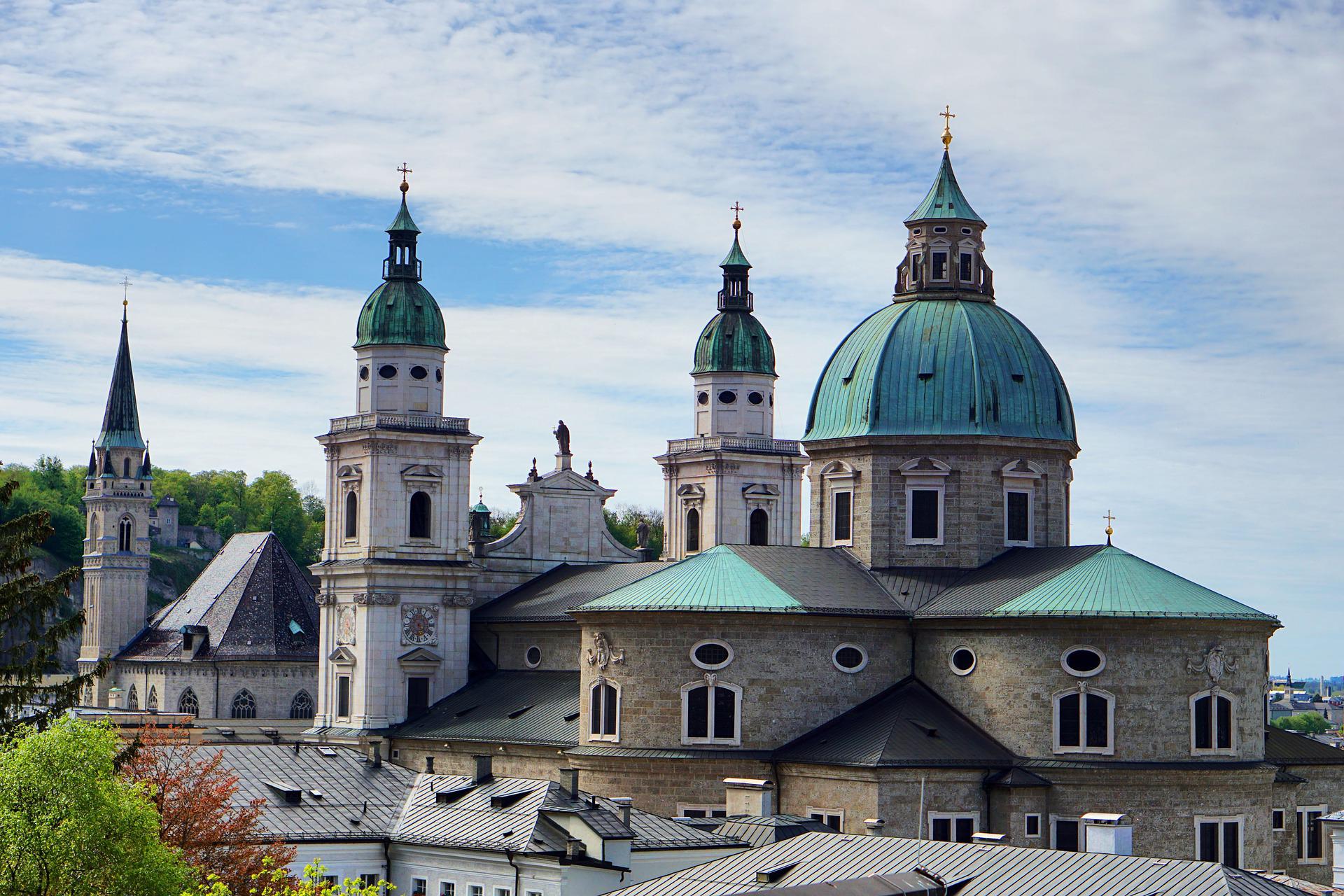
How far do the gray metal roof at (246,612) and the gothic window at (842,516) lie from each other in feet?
149

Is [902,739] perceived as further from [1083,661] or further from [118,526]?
[118,526]

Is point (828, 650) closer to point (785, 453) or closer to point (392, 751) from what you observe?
point (392, 751)

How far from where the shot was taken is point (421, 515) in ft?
293

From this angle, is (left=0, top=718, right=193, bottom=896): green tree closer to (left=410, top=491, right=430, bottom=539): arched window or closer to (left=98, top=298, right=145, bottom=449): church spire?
(left=410, top=491, right=430, bottom=539): arched window

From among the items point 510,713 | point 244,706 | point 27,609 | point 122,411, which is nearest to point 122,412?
point 122,411

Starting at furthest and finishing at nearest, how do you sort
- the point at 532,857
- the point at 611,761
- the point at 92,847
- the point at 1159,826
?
the point at 611,761, the point at 1159,826, the point at 532,857, the point at 92,847

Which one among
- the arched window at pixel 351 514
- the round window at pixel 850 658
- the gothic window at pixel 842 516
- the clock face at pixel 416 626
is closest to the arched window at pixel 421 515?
the arched window at pixel 351 514

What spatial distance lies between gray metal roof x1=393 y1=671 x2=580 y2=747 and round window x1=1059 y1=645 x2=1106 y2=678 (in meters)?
17.8

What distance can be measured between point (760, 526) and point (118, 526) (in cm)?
5390

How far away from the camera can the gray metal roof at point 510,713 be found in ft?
252

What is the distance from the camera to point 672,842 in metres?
54.2

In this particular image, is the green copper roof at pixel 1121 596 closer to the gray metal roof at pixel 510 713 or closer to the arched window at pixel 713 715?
the arched window at pixel 713 715

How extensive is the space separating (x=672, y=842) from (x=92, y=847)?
1946 centimetres

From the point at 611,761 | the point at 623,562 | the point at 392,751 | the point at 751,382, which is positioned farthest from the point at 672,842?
the point at 751,382
